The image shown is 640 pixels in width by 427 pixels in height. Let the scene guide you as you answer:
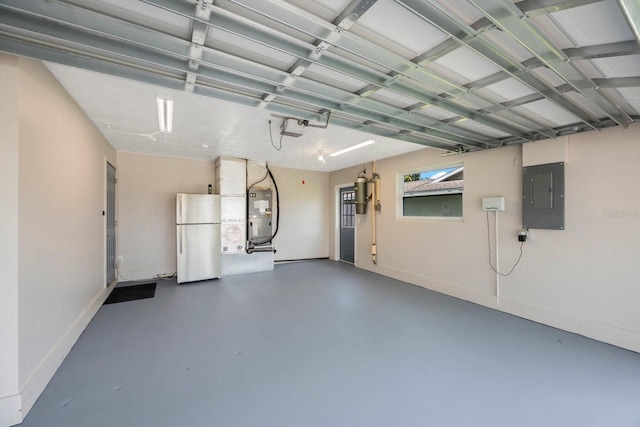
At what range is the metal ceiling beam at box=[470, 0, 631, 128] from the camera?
1249 millimetres

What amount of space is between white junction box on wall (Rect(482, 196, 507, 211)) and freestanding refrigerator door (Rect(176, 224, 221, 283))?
4.71 metres

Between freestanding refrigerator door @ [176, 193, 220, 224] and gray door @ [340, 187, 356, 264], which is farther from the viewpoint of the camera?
gray door @ [340, 187, 356, 264]

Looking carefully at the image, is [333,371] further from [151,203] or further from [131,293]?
[151,203]

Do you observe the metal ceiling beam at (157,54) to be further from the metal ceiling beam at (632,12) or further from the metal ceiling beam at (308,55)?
the metal ceiling beam at (632,12)

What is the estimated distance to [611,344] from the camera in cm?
268

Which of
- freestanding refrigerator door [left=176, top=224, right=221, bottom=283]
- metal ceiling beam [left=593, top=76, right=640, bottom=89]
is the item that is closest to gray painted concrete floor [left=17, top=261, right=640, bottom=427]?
freestanding refrigerator door [left=176, top=224, right=221, bottom=283]

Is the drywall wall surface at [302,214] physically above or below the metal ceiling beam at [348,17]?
below

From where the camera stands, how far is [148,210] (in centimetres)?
524

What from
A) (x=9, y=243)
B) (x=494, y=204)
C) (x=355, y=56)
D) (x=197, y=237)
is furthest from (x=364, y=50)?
(x=197, y=237)

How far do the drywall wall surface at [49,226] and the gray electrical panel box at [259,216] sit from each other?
2961 mm

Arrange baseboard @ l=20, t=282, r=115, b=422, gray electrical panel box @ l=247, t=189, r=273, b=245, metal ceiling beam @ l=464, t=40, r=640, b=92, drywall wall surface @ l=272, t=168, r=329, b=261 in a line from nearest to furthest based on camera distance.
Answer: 1. metal ceiling beam @ l=464, t=40, r=640, b=92
2. baseboard @ l=20, t=282, r=115, b=422
3. gray electrical panel box @ l=247, t=189, r=273, b=245
4. drywall wall surface @ l=272, t=168, r=329, b=261

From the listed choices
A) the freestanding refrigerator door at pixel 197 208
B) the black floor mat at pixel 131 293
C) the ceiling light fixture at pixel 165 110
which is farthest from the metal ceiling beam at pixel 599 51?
the black floor mat at pixel 131 293

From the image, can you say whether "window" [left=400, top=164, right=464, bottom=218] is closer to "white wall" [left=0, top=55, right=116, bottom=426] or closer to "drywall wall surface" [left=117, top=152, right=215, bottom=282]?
"drywall wall surface" [left=117, top=152, right=215, bottom=282]

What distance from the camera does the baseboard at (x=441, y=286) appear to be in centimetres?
376
